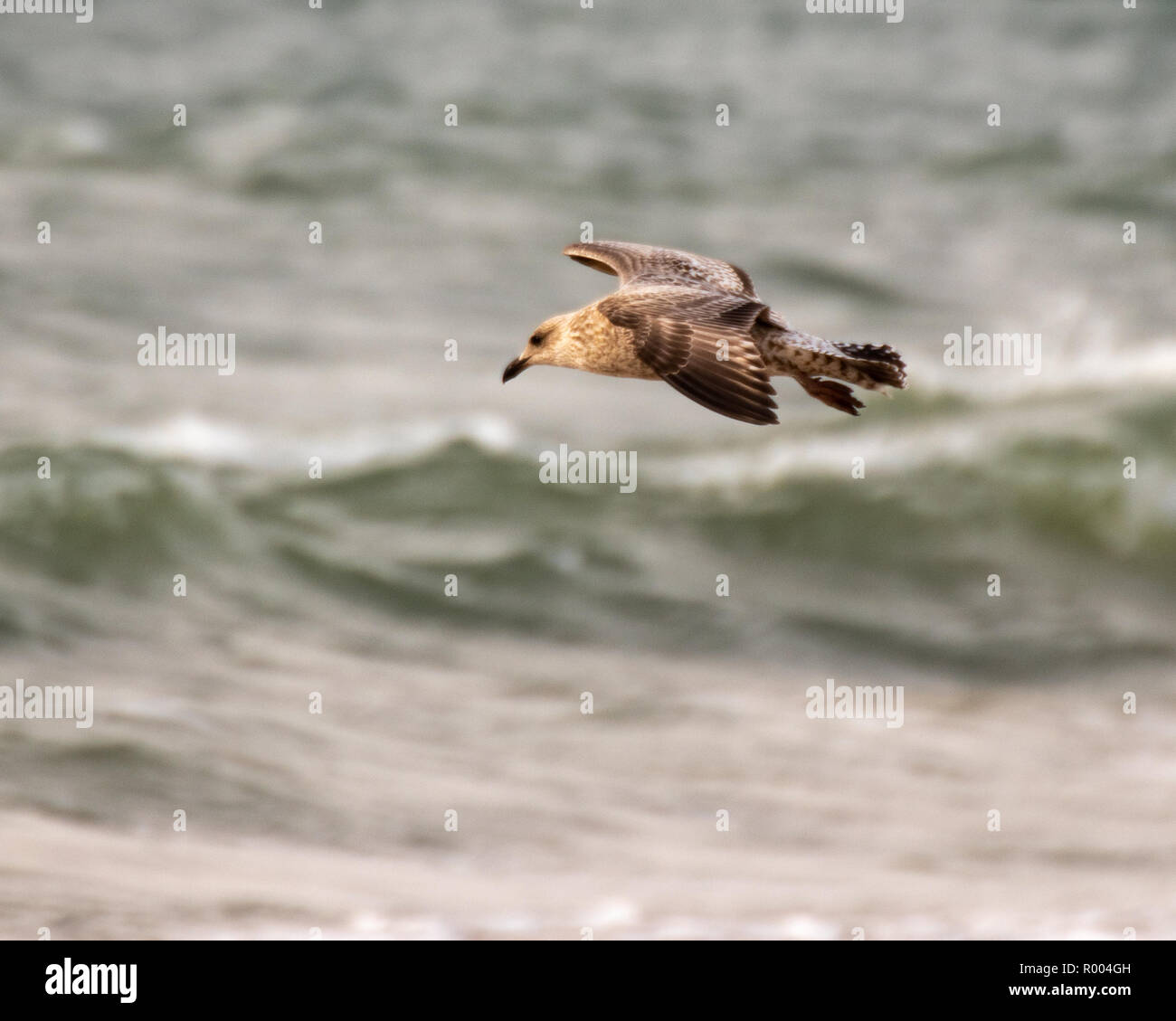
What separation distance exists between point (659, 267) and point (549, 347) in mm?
685

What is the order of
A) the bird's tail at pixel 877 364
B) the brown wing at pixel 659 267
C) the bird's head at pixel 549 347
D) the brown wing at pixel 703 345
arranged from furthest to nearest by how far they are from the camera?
1. the brown wing at pixel 659 267
2. the bird's head at pixel 549 347
3. the bird's tail at pixel 877 364
4. the brown wing at pixel 703 345

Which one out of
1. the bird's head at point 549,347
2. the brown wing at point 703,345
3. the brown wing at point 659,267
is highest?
the brown wing at point 659,267

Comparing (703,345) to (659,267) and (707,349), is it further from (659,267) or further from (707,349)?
(659,267)

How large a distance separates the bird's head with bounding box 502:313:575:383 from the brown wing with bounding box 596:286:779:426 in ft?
0.71

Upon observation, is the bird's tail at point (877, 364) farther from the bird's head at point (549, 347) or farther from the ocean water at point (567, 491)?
the ocean water at point (567, 491)

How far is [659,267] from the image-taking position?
245 inches

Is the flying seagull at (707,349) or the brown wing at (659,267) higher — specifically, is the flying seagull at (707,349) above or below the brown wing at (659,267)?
below

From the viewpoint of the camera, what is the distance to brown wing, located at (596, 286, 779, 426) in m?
4.56

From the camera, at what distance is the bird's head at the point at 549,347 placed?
5.61 meters

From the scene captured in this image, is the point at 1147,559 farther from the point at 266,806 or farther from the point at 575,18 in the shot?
the point at 575,18

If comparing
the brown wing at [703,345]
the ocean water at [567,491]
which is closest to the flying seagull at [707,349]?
the brown wing at [703,345]

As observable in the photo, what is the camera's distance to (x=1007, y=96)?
904 inches

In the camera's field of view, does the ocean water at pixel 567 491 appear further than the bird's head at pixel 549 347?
Yes

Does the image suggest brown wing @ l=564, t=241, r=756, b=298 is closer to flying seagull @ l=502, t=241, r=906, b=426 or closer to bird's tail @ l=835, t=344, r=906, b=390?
flying seagull @ l=502, t=241, r=906, b=426
